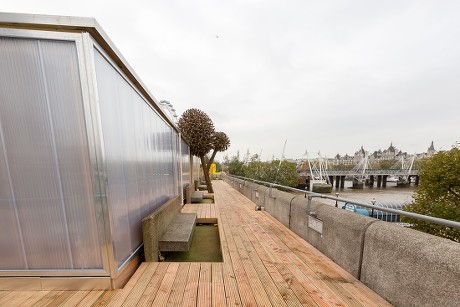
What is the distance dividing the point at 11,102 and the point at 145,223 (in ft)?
7.55

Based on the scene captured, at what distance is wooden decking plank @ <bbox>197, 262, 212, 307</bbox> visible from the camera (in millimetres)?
1963

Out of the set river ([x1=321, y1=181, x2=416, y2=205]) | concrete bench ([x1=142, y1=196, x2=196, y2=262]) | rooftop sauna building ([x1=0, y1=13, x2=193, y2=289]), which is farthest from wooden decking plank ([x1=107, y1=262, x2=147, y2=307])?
river ([x1=321, y1=181, x2=416, y2=205])

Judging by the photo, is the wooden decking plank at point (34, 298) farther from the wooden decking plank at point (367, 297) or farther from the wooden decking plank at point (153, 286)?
the wooden decking plank at point (367, 297)

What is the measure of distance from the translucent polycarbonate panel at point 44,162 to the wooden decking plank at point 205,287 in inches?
52.0

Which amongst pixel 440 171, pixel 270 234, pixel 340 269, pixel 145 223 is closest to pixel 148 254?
pixel 145 223

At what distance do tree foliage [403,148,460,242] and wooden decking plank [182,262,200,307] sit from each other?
1091 cm

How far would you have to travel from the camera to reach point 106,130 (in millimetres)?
2189

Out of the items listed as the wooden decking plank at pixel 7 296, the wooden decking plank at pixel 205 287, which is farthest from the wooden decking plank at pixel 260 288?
the wooden decking plank at pixel 7 296

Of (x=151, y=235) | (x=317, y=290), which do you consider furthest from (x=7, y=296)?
(x=317, y=290)

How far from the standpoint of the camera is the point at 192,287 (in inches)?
86.5

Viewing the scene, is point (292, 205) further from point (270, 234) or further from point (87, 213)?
point (87, 213)

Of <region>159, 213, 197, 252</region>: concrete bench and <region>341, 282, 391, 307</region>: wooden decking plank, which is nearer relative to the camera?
<region>341, 282, 391, 307</region>: wooden decking plank

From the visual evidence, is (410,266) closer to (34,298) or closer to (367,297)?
(367,297)

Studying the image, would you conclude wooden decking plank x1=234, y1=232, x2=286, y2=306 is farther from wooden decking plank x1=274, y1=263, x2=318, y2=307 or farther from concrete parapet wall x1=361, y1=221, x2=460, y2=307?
concrete parapet wall x1=361, y1=221, x2=460, y2=307
